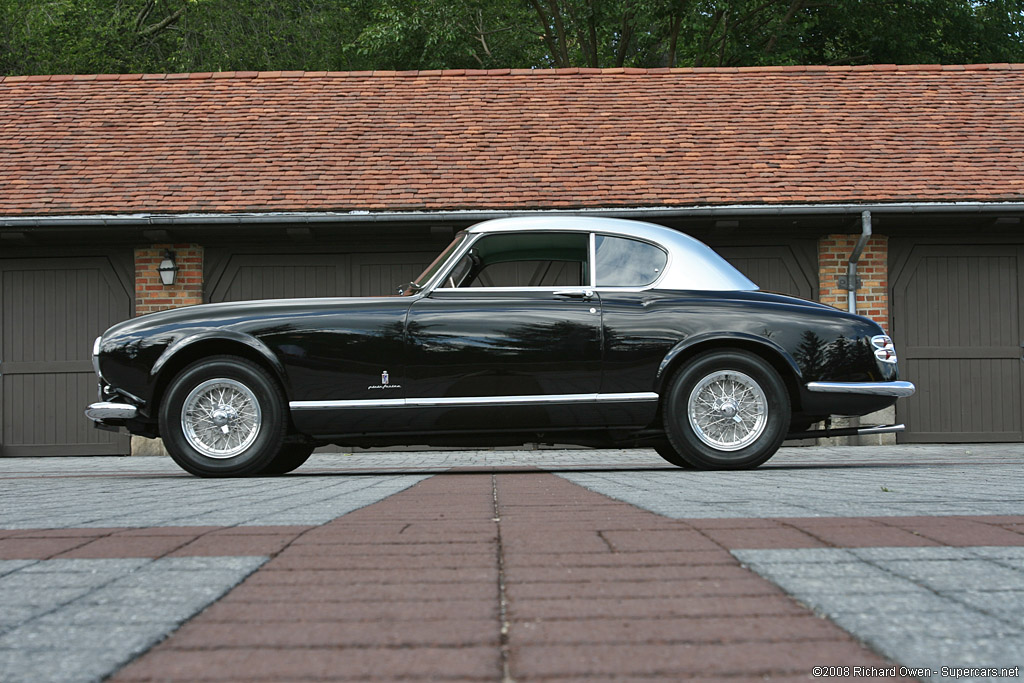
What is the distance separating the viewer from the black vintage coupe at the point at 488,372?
558 centimetres

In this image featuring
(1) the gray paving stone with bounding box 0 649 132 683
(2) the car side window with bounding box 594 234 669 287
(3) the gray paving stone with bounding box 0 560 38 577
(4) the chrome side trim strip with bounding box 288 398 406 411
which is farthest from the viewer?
(2) the car side window with bounding box 594 234 669 287

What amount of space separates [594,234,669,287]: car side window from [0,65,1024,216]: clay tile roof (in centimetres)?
463

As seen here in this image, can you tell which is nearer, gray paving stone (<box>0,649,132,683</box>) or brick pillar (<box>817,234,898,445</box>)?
gray paving stone (<box>0,649,132,683</box>)

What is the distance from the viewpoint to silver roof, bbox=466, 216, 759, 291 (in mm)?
5930

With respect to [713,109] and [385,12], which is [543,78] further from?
[385,12]

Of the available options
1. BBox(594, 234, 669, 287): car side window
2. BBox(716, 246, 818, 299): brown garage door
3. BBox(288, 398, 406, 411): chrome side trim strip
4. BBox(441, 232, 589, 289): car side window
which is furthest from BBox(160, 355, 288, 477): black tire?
BBox(716, 246, 818, 299): brown garage door

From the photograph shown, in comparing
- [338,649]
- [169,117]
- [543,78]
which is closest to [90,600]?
[338,649]

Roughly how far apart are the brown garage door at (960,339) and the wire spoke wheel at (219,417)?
8078 millimetres

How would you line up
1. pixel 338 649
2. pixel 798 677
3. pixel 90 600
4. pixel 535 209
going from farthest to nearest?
1. pixel 535 209
2. pixel 90 600
3. pixel 338 649
4. pixel 798 677

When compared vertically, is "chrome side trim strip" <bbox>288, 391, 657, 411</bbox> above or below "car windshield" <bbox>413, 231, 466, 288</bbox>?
below

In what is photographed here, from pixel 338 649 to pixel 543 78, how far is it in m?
13.4

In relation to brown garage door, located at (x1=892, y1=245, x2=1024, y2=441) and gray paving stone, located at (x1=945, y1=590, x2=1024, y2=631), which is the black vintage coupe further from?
brown garage door, located at (x1=892, y1=245, x2=1024, y2=441)

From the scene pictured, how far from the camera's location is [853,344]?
5.73 m

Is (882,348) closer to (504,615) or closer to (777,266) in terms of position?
(504,615)
